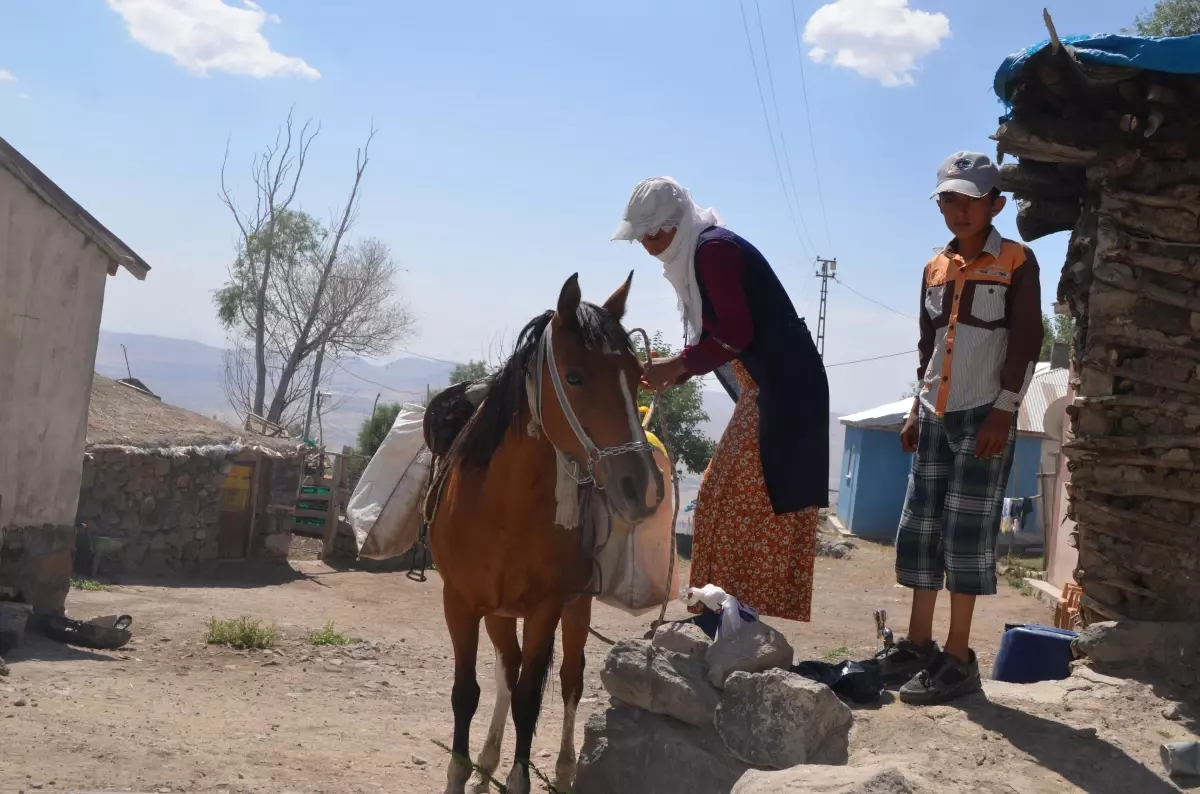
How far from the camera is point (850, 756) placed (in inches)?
139

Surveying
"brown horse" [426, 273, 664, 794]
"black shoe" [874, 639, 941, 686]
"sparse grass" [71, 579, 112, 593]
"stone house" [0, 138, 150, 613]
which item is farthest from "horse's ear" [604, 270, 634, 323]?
"sparse grass" [71, 579, 112, 593]

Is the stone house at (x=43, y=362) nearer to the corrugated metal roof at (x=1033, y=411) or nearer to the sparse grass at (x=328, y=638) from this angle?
the sparse grass at (x=328, y=638)

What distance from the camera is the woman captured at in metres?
3.69

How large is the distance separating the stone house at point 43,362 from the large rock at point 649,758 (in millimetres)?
7776

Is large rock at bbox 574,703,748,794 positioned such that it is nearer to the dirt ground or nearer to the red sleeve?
the dirt ground

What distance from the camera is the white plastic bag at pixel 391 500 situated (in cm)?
502

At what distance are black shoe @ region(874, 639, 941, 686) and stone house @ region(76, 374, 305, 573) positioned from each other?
515 inches

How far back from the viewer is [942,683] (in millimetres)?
3906

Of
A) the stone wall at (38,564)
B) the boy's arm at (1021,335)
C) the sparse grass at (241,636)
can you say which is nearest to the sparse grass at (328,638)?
the sparse grass at (241,636)

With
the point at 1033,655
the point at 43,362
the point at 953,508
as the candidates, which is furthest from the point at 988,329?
the point at 43,362

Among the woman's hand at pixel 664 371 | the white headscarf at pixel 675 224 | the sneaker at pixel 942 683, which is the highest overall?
the white headscarf at pixel 675 224

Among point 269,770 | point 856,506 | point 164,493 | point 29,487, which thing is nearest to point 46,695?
point 269,770

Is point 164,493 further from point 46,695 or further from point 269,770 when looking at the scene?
point 269,770

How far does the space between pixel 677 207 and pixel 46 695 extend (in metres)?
5.48
